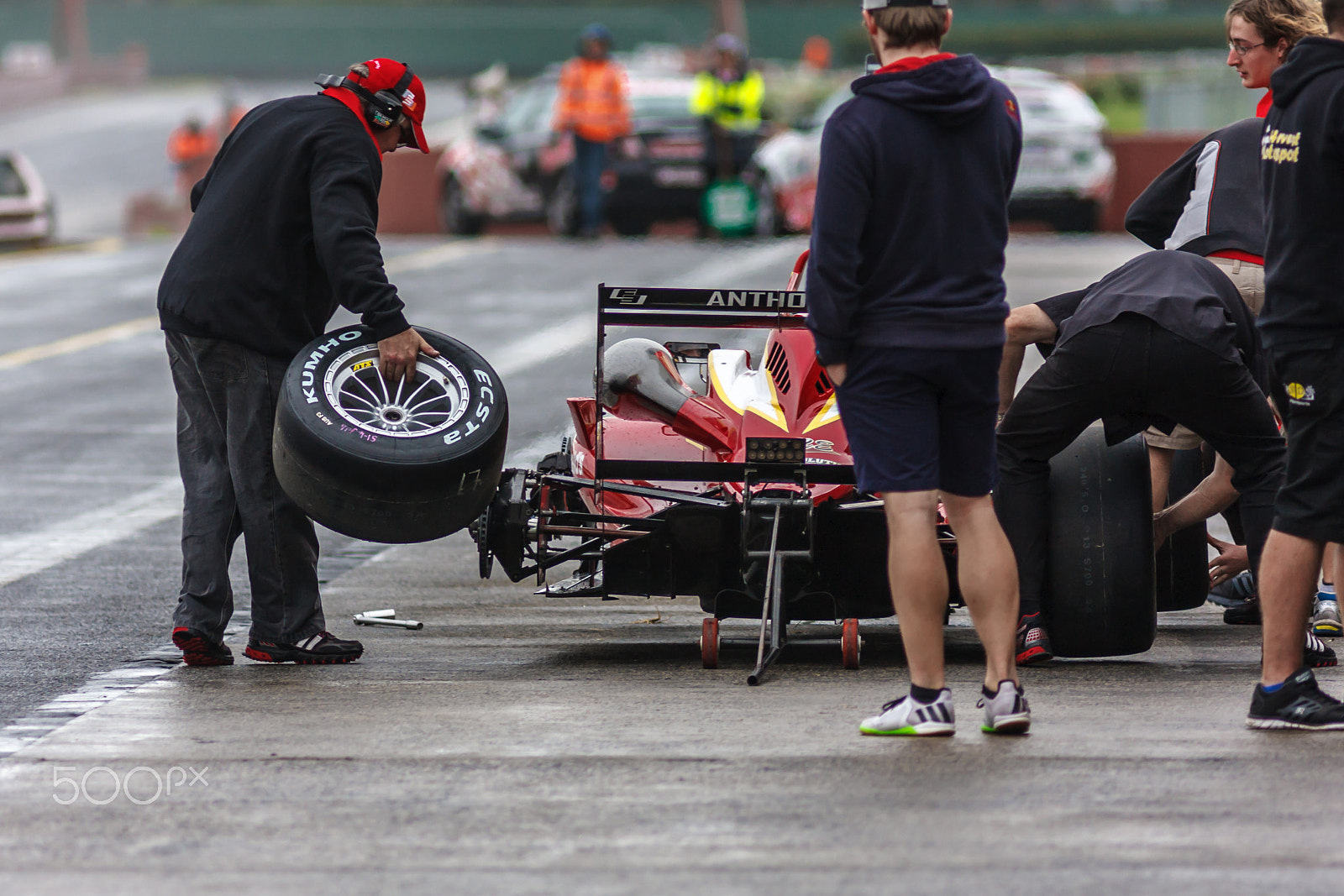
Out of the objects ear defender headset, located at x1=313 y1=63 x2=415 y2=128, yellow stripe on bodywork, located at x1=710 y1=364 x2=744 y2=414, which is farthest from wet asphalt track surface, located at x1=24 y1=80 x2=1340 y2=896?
ear defender headset, located at x1=313 y1=63 x2=415 y2=128

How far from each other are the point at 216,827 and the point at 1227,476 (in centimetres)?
347

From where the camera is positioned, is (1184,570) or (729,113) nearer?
(1184,570)

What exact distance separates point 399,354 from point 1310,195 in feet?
8.48

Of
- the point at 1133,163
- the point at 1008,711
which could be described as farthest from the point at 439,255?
the point at 1008,711

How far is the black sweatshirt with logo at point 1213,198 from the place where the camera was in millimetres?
6402

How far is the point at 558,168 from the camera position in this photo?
68.4ft

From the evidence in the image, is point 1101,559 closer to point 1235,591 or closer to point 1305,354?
point 1305,354

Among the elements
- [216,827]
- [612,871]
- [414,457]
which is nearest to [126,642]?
[414,457]

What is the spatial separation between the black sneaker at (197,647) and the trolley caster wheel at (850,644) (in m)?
1.89

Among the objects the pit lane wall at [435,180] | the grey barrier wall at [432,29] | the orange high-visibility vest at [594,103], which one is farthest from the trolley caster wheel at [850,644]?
the grey barrier wall at [432,29]

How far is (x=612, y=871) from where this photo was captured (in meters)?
3.93

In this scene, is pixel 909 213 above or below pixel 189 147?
above

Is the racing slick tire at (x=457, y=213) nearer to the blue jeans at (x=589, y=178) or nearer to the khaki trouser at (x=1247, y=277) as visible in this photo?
the blue jeans at (x=589, y=178)

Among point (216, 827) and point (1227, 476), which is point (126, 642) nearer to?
point (216, 827)
